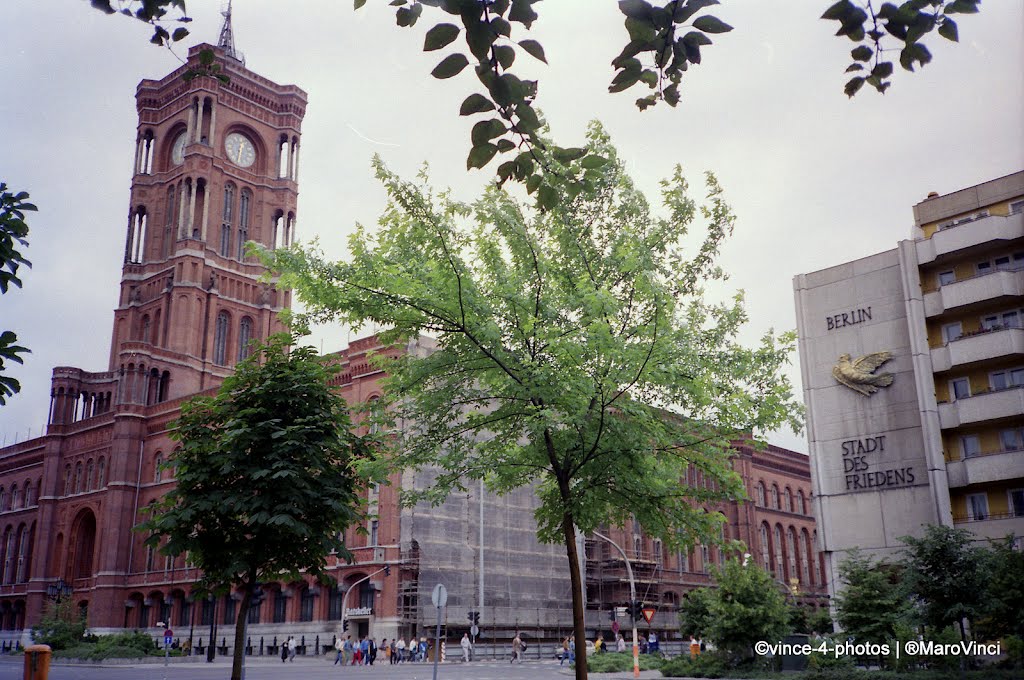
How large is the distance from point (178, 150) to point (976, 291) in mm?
69750

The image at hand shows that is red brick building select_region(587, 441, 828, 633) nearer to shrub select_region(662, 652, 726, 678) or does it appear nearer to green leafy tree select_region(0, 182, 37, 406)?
shrub select_region(662, 652, 726, 678)

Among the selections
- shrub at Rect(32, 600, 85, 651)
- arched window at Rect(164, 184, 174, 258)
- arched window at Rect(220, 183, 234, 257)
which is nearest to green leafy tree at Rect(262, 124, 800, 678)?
shrub at Rect(32, 600, 85, 651)

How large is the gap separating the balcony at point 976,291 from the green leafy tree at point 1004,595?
46.5 feet

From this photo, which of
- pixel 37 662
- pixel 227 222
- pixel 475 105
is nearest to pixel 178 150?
pixel 227 222

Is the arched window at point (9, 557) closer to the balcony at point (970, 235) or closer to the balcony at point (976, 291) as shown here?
the balcony at point (976, 291)

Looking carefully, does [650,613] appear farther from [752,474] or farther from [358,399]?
[752,474]

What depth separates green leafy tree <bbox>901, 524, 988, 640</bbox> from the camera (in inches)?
865

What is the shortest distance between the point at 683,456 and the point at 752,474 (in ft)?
224

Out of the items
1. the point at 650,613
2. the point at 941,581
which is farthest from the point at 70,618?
the point at 941,581

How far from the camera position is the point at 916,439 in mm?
36219

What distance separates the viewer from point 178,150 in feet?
266

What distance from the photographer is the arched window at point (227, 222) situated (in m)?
77.0

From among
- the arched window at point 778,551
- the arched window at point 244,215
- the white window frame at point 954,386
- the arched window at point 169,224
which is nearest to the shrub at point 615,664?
the white window frame at point 954,386

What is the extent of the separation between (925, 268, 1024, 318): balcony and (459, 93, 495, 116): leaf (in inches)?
1411
